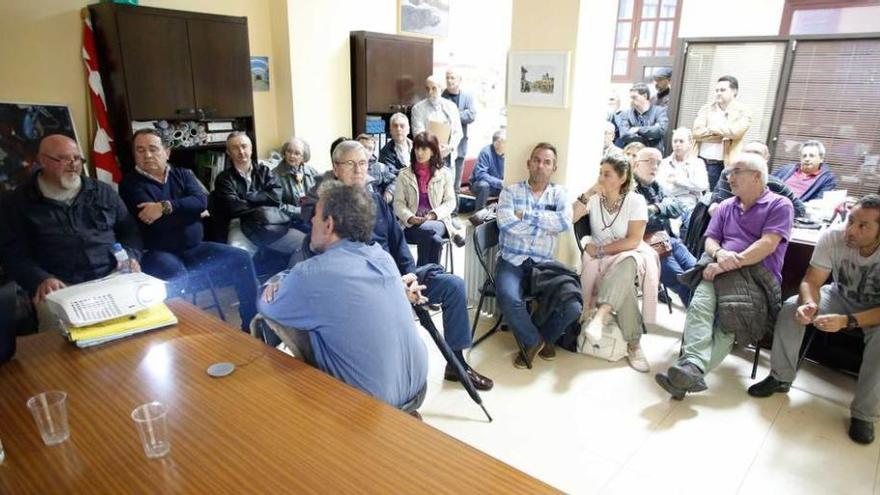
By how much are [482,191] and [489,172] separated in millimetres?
253

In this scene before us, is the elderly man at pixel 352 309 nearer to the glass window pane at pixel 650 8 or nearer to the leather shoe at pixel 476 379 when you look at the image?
the leather shoe at pixel 476 379

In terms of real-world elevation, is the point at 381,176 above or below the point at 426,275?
above

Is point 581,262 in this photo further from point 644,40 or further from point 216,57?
point 644,40

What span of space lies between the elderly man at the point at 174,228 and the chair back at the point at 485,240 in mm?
1406

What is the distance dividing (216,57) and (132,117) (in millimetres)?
766

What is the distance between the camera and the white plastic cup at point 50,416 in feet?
3.94

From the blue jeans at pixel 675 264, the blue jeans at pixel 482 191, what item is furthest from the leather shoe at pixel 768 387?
the blue jeans at pixel 482 191

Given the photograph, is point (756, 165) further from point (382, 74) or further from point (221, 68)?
point (221, 68)

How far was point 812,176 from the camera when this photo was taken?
4.22 metres

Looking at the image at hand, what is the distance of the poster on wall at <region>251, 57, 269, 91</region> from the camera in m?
4.61

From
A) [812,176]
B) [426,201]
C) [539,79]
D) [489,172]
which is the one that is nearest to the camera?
[539,79]

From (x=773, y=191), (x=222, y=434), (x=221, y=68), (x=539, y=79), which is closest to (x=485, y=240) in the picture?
(x=539, y=79)

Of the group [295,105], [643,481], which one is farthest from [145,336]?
[295,105]

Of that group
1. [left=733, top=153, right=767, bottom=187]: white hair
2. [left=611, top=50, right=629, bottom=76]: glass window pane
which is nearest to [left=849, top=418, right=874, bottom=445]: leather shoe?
[left=733, top=153, right=767, bottom=187]: white hair
